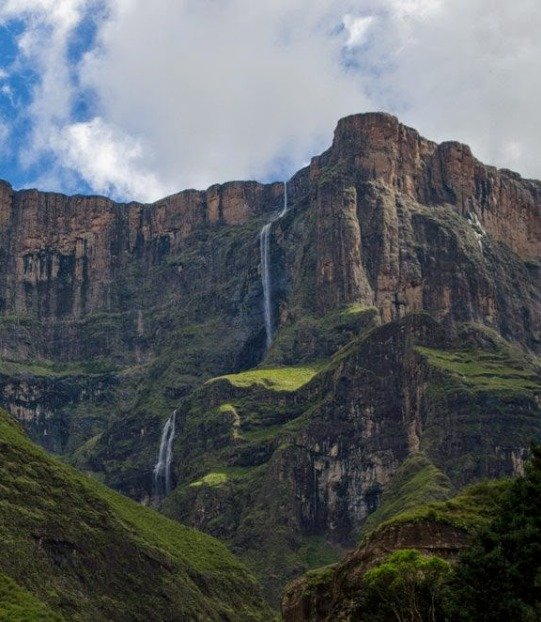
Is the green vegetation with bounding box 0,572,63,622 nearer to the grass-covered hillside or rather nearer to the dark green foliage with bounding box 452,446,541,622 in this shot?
the grass-covered hillside

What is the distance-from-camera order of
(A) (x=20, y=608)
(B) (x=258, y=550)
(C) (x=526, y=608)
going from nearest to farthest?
(C) (x=526, y=608) < (A) (x=20, y=608) < (B) (x=258, y=550)

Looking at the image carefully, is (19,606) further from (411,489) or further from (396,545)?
(411,489)

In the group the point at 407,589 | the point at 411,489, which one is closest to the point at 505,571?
the point at 407,589

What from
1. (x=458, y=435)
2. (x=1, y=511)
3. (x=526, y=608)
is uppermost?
(x=458, y=435)

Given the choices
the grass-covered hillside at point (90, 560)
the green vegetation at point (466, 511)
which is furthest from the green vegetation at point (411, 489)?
the green vegetation at point (466, 511)

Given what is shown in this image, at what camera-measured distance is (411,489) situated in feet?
570

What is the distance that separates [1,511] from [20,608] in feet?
79.4

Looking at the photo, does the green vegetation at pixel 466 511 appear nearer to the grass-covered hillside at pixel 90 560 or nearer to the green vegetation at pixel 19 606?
the green vegetation at pixel 19 606

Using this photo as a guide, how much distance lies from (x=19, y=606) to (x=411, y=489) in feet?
235

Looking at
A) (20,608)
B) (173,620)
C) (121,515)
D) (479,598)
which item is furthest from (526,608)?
(121,515)

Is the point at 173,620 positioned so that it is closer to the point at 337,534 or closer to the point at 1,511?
the point at 1,511

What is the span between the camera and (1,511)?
13500 centimetres

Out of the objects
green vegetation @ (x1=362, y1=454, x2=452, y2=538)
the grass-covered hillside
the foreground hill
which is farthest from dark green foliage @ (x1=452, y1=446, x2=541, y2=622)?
green vegetation @ (x1=362, y1=454, x2=452, y2=538)

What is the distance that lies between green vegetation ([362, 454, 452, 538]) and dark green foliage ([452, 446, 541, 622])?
283 feet
